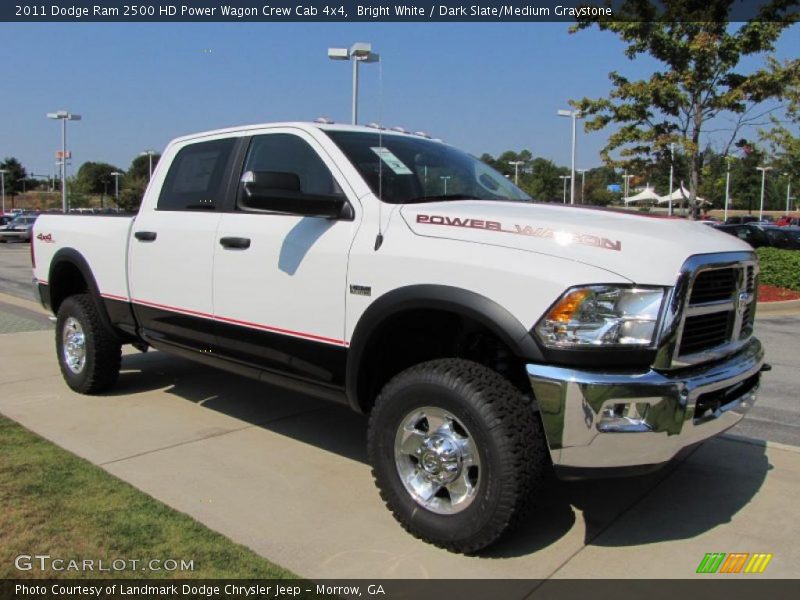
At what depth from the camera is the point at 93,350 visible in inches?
223

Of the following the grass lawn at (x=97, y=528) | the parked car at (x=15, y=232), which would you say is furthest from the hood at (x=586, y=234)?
the parked car at (x=15, y=232)

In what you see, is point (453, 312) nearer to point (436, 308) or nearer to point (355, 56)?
point (436, 308)

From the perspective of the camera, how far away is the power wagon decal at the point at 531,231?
2.96m

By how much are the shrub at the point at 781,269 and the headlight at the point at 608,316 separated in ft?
43.4

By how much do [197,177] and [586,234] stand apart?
292 cm

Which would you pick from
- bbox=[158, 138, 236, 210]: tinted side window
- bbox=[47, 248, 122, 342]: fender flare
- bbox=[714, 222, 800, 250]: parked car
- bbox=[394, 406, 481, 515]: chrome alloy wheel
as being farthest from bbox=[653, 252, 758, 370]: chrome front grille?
bbox=[714, 222, 800, 250]: parked car

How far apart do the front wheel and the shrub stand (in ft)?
43.5

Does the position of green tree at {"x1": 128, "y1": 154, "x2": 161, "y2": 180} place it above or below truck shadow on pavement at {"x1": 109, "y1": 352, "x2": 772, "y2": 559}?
above

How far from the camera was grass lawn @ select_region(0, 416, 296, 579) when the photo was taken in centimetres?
307

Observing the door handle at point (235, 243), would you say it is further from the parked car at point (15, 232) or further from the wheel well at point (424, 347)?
the parked car at point (15, 232)

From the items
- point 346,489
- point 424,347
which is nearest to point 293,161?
point 424,347

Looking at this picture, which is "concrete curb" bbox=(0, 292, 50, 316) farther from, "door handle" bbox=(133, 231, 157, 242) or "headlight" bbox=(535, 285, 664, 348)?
"headlight" bbox=(535, 285, 664, 348)

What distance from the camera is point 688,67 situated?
44.7ft

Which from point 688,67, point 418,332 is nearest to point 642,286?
point 418,332
